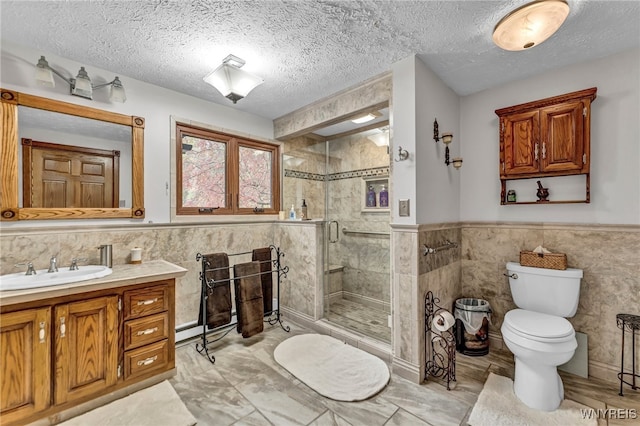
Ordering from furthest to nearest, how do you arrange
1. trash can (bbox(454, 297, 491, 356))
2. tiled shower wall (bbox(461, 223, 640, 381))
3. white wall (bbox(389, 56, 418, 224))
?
1. trash can (bbox(454, 297, 491, 356))
2. white wall (bbox(389, 56, 418, 224))
3. tiled shower wall (bbox(461, 223, 640, 381))

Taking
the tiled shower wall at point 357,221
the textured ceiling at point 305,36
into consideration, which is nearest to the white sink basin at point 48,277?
the textured ceiling at point 305,36

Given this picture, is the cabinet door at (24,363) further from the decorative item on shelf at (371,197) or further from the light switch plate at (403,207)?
the decorative item on shelf at (371,197)

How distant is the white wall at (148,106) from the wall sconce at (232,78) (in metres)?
0.59

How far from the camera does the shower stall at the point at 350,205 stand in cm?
347

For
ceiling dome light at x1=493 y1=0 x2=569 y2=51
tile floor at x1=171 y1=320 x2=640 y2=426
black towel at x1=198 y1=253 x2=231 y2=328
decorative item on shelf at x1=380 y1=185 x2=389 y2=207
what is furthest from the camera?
decorative item on shelf at x1=380 y1=185 x2=389 y2=207

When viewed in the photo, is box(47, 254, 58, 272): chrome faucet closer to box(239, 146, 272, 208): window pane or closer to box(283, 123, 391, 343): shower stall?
box(239, 146, 272, 208): window pane

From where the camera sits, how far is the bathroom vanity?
1553 millimetres

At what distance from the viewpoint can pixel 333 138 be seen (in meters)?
3.85

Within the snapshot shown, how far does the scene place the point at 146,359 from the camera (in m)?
2.03

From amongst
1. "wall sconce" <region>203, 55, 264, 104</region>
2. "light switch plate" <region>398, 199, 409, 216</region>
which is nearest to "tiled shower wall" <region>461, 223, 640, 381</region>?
"light switch plate" <region>398, 199, 409, 216</region>

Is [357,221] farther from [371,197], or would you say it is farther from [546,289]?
[546,289]

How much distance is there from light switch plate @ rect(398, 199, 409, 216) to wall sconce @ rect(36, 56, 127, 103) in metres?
2.48

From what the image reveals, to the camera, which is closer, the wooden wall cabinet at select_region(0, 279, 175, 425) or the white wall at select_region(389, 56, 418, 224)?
the wooden wall cabinet at select_region(0, 279, 175, 425)

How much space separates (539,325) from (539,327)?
1.5 inches
